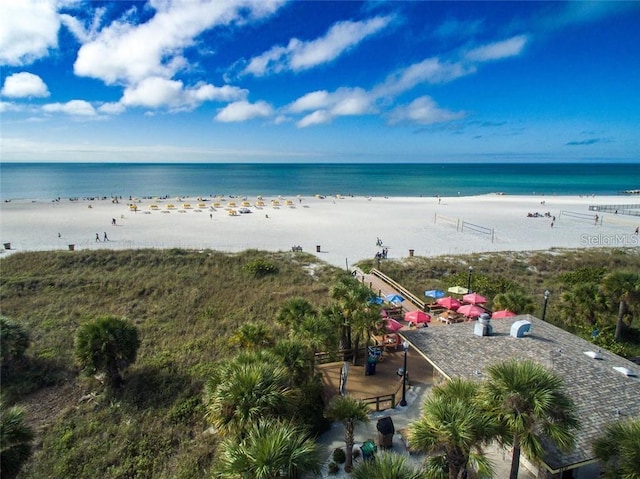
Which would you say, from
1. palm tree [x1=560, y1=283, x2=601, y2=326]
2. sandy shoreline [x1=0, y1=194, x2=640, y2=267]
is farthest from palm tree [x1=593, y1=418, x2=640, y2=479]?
sandy shoreline [x1=0, y1=194, x2=640, y2=267]

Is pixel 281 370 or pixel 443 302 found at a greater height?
pixel 281 370

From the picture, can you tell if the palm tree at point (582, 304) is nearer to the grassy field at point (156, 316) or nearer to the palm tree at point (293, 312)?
the grassy field at point (156, 316)

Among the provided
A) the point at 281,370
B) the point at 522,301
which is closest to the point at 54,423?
the point at 281,370

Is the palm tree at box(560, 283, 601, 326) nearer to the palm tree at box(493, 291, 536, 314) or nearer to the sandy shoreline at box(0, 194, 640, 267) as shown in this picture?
the palm tree at box(493, 291, 536, 314)

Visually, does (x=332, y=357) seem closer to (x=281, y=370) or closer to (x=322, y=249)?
(x=281, y=370)

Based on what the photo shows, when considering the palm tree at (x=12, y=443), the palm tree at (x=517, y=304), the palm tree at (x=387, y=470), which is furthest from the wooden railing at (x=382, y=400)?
the palm tree at (x=12, y=443)

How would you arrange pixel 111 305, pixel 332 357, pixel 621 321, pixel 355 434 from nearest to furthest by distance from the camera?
pixel 355 434, pixel 332 357, pixel 621 321, pixel 111 305
